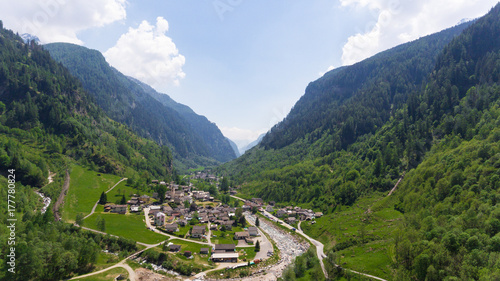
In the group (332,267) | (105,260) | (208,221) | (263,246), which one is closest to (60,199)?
(105,260)

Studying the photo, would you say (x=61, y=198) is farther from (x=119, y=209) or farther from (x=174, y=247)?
(x=174, y=247)

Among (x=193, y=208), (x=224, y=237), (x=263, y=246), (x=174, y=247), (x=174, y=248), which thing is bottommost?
(x=263, y=246)

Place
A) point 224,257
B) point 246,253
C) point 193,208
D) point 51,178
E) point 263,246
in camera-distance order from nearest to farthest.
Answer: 1. point 224,257
2. point 246,253
3. point 263,246
4. point 51,178
5. point 193,208

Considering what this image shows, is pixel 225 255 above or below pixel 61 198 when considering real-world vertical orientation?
below

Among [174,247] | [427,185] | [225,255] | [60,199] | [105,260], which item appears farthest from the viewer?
[60,199]

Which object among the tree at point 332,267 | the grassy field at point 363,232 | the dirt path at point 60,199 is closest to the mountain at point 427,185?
the grassy field at point 363,232

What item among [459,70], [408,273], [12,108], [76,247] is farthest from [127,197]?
[459,70]

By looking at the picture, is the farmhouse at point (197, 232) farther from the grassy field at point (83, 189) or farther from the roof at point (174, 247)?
the grassy field at point (83, 189)
